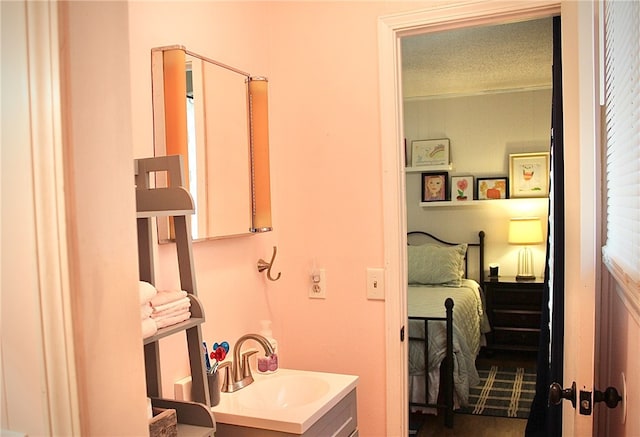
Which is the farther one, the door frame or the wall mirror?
the door frame

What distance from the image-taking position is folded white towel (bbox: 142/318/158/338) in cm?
133

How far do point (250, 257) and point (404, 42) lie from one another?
2.25m

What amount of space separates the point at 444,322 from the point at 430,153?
221cm

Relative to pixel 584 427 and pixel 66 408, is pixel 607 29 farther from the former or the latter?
pixel 66 408

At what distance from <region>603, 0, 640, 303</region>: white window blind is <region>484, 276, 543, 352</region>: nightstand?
3580mm

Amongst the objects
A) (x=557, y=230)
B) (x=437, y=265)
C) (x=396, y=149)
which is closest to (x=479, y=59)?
(x=437, y=265)

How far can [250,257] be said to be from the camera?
7.25 feet

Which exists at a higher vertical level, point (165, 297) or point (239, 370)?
point (165, 297)

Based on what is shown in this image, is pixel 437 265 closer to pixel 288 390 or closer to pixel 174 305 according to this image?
pixel 288 390

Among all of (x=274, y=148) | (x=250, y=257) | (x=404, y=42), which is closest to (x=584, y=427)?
(x=250, y=257)

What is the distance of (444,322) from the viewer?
12.1ft

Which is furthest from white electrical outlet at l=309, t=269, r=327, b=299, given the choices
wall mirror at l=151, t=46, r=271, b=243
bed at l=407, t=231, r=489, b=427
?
bed at l=407, t=231, r=489, b=427

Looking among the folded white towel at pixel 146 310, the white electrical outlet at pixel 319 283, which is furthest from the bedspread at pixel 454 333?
the folded white towel at pixel 146 310

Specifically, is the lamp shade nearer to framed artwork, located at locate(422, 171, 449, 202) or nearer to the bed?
the bed
